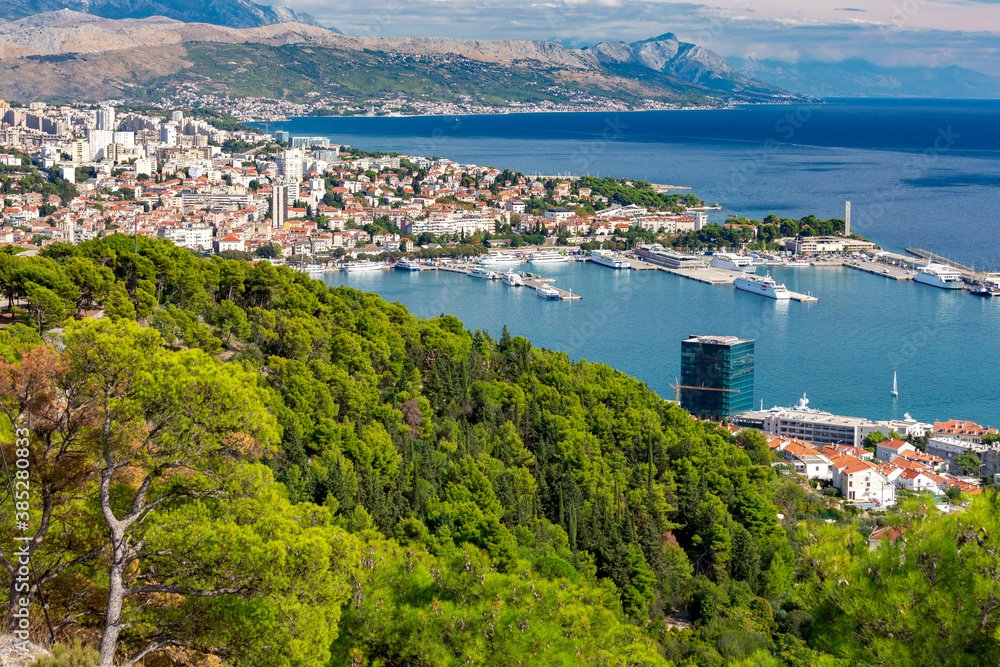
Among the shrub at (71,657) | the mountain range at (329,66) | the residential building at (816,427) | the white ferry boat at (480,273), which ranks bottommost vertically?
the residential building at (816,427)

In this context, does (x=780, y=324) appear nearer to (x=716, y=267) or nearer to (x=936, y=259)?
(x=716, y=267)

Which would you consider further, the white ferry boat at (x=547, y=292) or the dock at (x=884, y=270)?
the dock at (x=884, y=270)

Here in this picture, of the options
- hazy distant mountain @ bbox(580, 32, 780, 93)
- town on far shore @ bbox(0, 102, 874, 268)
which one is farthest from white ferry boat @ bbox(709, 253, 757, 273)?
hazy distant mountain @ bbox(580, 32, 780, 93)

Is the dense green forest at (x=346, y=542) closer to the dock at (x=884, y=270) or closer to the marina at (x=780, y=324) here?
the marina at (x=780, y=324)

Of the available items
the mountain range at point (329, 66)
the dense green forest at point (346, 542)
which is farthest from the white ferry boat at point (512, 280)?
the mountain range at point (329, 66)

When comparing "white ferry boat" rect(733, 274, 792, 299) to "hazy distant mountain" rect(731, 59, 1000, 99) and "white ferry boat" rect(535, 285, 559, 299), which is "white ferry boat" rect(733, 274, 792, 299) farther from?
"hazy distant mountain" rect(731, 59, 1000, 99)

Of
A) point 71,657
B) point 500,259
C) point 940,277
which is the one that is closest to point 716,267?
point 940,277

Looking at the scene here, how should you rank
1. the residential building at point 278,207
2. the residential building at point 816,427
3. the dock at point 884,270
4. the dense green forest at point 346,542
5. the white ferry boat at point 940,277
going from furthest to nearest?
the residential building at point 278,207 < the dock at point 884,270 < the white ferry boat at point 940,277 < the residential building at point 816,427 < the dense green forest at point 346,542
